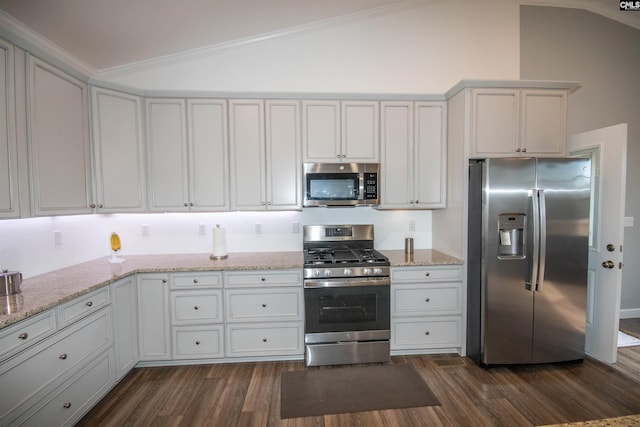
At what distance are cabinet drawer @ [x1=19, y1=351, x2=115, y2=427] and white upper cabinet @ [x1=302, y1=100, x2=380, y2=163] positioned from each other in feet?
8.02

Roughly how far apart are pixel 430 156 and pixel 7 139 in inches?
135

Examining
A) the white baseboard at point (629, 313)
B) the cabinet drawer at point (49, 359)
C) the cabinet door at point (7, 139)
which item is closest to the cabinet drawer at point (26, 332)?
the cabinet drawer at point (49, 359)

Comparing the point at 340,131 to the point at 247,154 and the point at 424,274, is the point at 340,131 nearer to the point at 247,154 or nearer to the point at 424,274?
the point at 247,154

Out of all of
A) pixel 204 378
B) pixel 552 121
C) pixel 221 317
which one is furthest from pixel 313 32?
pixel 204 378

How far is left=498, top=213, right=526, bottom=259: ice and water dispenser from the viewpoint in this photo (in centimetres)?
253

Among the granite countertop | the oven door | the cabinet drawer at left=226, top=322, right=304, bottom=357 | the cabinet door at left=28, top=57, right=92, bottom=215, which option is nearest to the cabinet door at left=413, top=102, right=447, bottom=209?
the granite countertop

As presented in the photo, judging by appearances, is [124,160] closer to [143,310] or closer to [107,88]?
[107,88]

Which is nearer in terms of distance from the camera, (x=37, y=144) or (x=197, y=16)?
(x=37, y=144)

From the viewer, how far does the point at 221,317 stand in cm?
264

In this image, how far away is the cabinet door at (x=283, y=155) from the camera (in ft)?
9.57

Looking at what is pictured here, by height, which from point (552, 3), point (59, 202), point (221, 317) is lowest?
point (221, 317)

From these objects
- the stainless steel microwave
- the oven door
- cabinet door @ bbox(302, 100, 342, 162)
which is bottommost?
the oven door

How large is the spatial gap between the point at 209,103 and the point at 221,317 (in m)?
2.12

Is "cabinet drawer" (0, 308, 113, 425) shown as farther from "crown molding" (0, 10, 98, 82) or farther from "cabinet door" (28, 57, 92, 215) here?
"crown molding" (0, 10, 98, 82)
